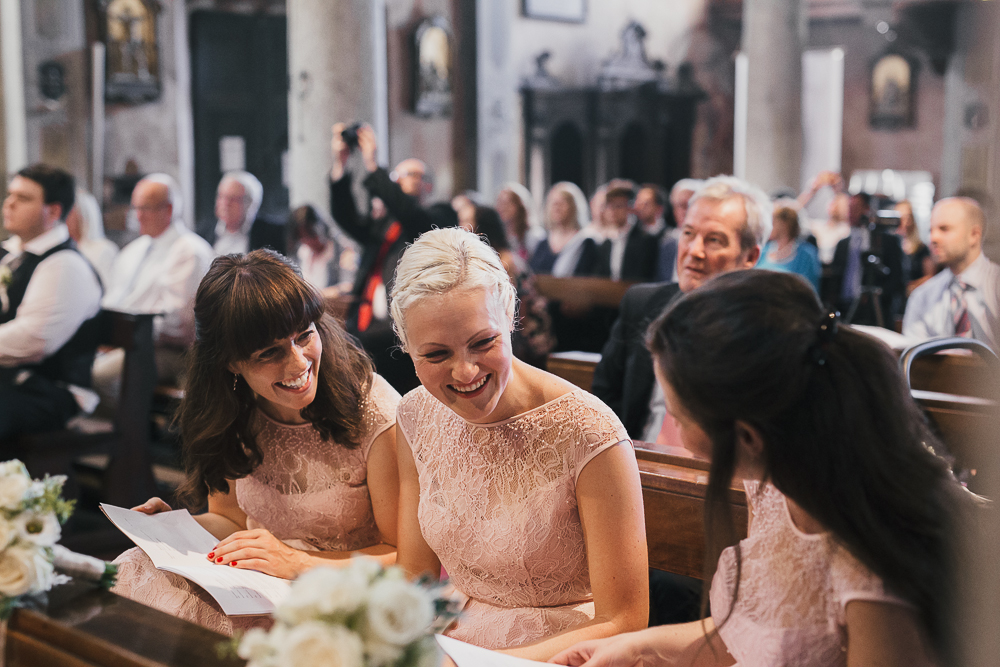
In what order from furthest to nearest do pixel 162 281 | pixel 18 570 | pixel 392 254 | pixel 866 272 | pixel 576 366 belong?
pixel 162 281
pixel 866 272
pixel 392 254
pixel 576 366
pixel 18 570

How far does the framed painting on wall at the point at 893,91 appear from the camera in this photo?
1452 centimetres

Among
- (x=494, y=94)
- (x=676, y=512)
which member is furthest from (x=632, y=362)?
(x=494, y=94)

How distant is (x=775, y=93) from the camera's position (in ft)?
32.0

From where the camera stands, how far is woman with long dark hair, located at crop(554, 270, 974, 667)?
122 cm

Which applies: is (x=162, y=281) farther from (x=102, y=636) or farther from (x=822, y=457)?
(x=822, y=457)

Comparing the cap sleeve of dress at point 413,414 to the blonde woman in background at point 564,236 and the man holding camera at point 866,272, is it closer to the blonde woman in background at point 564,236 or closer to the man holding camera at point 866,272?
the man holding camera at point 866,272

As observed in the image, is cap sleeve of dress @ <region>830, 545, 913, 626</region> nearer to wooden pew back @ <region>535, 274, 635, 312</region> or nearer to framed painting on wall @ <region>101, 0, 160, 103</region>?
wooden pew back @ <region>535, 274, 635, 312</region>

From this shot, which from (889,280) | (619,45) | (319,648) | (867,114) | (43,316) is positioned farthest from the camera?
(867,114)

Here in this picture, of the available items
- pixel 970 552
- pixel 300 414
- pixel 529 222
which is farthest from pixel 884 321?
pixel 970 552

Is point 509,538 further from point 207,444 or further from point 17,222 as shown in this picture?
point 17,222

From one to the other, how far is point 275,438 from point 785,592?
4.15 feet

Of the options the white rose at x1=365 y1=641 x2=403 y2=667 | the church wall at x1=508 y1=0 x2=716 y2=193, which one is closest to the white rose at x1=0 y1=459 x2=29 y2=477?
the white rose at x1=365 y1=641 x2=403 y2=667

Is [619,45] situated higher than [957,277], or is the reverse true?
[619,45]

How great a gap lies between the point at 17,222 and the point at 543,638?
369cm
